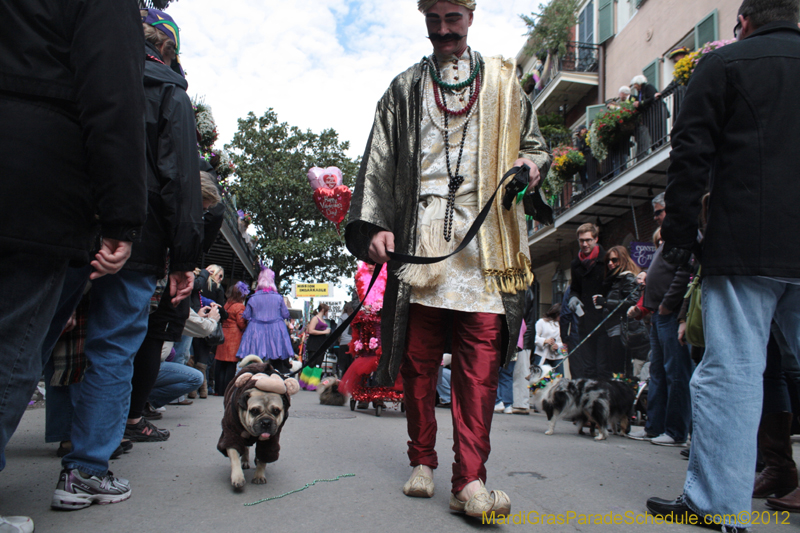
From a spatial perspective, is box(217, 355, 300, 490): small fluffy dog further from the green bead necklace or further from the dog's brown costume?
the green bead necklace


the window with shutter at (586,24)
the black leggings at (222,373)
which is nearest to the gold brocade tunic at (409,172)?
the black leggings at (222,373)

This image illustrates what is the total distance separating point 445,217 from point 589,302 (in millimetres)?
5164

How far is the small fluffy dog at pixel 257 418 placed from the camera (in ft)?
9.93

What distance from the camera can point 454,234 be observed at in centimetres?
293

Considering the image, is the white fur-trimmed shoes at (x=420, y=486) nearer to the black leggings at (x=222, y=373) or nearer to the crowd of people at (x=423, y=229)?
the crowd of people at (x=423, y=229)

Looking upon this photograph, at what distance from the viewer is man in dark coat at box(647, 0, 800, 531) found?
2.41m

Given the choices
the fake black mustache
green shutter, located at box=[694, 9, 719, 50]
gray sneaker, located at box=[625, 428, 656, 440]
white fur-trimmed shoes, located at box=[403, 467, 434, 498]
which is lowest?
gray sneaker, located at box=[625, 428, 656, 440]

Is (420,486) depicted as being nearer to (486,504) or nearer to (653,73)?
(486,504)

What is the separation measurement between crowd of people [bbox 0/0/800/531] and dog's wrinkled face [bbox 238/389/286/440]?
0.56 meters

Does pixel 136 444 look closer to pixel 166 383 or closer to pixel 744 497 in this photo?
pixel 166 383

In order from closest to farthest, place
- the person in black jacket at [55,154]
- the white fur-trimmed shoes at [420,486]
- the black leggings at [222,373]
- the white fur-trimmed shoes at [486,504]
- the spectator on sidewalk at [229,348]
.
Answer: the person in black jacket at [55,154], the white fur-trimmed shoes at [486,504], the white fur-trimmed shoes at [420,486], the spectator on sidewalk at [229,348], the black leggings at [222,373]

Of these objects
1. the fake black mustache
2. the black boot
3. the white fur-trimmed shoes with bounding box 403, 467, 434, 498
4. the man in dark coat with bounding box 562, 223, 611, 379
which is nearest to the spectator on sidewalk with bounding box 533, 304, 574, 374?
the man in dark coat with bounding box 562, 223, 611, 379

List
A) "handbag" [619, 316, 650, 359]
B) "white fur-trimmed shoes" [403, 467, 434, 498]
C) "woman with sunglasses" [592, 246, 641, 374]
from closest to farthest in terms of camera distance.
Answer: "white fur-trimmed shoes" [403, 467, 434, 498], "woman with sunglasses" [592, 246, 641, 374], "handbag" [619, 316, 650, 359]

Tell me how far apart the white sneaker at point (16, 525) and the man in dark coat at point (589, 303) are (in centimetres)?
643
